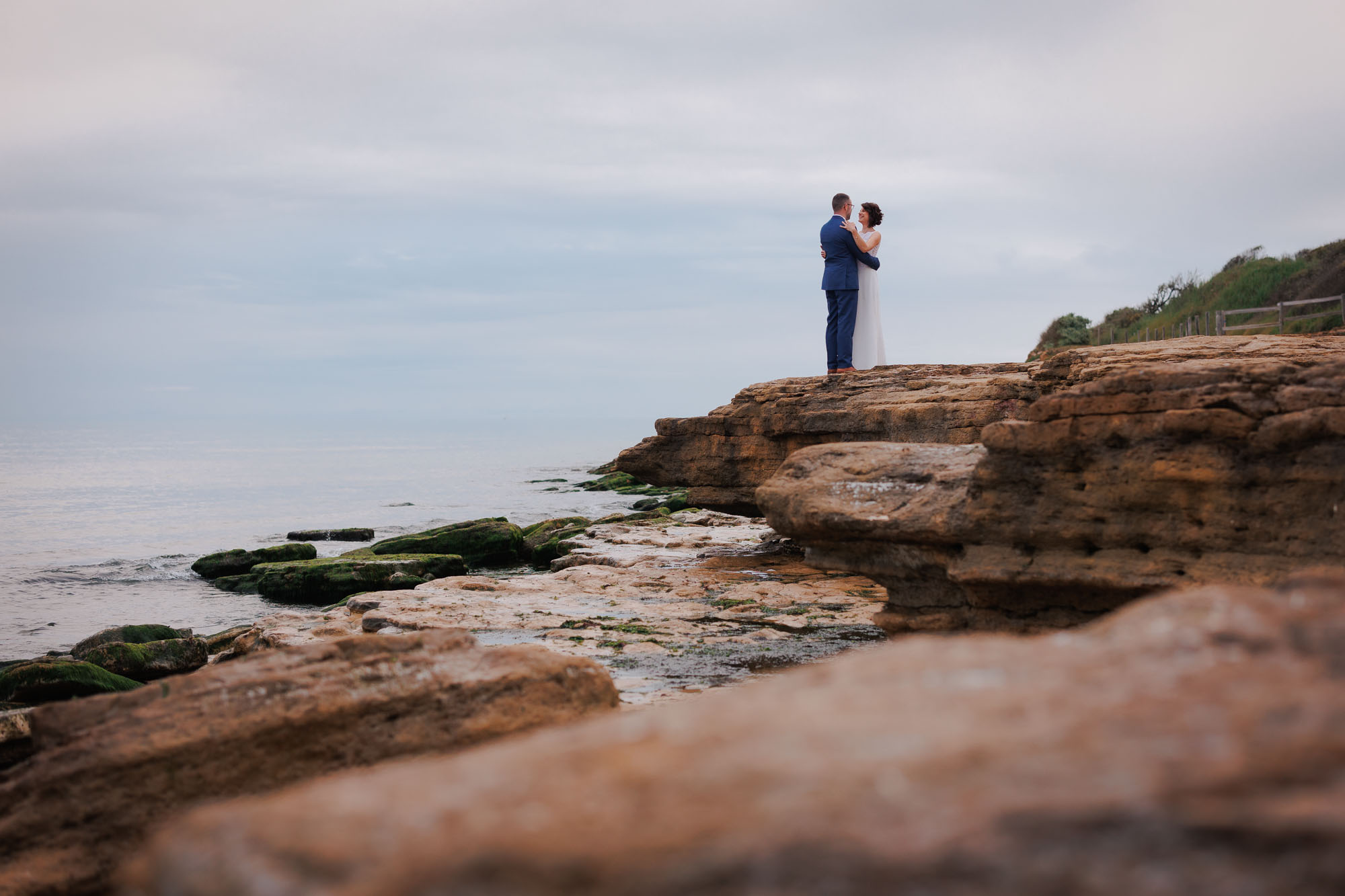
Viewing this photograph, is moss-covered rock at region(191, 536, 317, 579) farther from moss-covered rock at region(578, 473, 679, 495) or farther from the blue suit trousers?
moss-covered rock at region(578, 473, 679, 495)

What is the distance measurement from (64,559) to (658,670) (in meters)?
19.9

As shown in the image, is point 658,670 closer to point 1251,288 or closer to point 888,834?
point 888,834

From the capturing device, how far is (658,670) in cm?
781

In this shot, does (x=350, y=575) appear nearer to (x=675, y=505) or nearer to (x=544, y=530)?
(x=544, y=530)

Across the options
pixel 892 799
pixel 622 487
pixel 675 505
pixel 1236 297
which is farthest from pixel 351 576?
pixel 1236 297

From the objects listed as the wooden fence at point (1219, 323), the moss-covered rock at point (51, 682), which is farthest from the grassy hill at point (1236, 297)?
the moss-covered rock at point (51, 682)

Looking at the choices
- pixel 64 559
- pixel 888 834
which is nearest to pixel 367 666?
pixel 888 834

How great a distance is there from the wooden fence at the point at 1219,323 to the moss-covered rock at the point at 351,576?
14.4 metres

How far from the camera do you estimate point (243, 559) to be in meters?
19.3

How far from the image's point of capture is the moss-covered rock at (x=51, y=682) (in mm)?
9359

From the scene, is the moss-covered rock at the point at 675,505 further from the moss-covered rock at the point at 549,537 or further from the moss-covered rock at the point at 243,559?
the moss-covered rock at the point at 243,559

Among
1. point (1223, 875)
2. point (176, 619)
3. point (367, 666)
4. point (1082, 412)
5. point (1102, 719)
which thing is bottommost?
point (176, 619)

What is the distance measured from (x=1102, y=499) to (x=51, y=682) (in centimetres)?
969

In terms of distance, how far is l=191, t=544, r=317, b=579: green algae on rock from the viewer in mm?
19078
